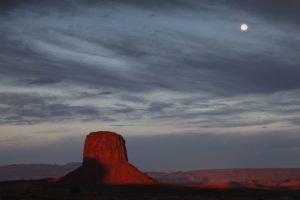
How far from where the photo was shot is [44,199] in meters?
85.9

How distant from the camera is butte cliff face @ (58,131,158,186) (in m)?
178

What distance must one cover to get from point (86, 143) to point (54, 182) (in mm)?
25613

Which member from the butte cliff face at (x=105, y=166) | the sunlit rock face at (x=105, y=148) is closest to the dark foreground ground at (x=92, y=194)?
the butte cliff face at (x=105, y=166)

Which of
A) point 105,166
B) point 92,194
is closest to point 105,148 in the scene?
point 105,166

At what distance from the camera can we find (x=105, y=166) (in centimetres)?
18850

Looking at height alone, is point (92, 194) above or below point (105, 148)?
below

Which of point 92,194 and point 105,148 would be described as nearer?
point 92,194

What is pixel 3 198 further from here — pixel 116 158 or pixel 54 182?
pixel 116 158

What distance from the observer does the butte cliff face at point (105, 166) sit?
17850 cm

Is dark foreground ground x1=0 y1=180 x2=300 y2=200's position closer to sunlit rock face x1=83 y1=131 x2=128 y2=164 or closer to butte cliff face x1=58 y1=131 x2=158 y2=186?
butte cliff face x1=58 y1=131 x2=158 y2=186

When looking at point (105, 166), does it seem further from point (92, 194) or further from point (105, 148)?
point (92, 194)

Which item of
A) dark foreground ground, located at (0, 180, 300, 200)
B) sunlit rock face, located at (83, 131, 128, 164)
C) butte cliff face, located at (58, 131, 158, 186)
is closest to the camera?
dark foreground ground, located at (0, 180, 300, 200)

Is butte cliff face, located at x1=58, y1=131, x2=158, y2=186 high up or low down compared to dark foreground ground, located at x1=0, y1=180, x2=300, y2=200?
up

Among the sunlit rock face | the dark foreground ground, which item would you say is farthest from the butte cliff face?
the dark foreground ground
